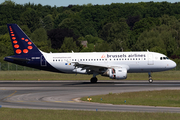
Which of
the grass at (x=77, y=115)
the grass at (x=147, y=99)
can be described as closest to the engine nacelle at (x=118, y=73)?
the grass at (x=147, y=99)

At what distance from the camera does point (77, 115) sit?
21016 millimetres

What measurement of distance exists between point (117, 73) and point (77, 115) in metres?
24.4

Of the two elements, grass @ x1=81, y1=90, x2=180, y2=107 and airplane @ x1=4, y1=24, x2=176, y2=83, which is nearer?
grass @ x1=81, y1=90, x2=180, y2=107

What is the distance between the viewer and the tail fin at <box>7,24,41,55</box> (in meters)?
50.2

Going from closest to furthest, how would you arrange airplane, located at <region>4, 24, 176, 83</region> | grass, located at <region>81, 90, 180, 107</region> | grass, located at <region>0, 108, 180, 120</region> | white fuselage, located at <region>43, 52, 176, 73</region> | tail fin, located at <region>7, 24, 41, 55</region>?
grass, located at <region>0, 108, 180, 120</region>
grass, located at <region>81, 90, 180, 107</region>
airplane, located at <region>4, 24, 176, 83</region>
white fuselage, located at <region>43, 52, 176, 73</region>
tail fin, located at <region>7, 24, 41, 55</region>

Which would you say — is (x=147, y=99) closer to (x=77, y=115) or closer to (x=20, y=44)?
(x=77, y=115)

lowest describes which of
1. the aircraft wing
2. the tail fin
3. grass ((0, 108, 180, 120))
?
grass ((0, 108, 180, 120))

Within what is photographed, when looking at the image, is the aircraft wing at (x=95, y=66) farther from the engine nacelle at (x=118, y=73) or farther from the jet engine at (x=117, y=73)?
the engine nacelle at (x=118, y=73)

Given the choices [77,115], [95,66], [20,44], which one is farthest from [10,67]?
[77,115]

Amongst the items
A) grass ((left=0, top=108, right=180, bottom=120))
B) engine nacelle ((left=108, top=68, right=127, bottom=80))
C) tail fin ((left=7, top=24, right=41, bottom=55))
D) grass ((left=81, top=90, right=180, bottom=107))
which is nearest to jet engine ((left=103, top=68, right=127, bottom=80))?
engine nacelle ((left=108, top=68, right=127, bottom=80))

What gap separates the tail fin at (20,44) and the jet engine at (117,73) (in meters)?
11.6

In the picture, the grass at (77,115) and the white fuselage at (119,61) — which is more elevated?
the white fuselage at (119,61)

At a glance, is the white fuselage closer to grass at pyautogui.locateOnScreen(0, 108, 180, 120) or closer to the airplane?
the airplane

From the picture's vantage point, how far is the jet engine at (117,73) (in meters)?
44.9
